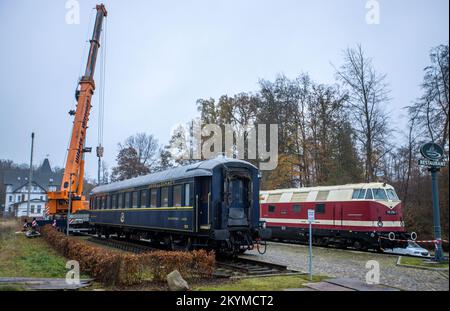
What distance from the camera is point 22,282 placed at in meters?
9.89

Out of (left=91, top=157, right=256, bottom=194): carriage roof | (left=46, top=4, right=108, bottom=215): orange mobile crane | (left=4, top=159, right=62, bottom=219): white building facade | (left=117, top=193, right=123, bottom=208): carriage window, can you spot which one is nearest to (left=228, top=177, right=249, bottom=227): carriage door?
(left=91, top=157, right=256, bottom=194): carriage roof

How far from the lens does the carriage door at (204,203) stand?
1460 centimetres

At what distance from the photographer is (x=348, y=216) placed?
20.2 metres

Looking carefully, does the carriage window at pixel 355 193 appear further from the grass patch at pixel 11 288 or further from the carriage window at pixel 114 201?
the grass patch at pixel 11 288

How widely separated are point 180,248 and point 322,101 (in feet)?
75.3

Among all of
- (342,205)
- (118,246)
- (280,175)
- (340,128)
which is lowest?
(118,246)

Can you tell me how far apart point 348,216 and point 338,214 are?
0.71 m

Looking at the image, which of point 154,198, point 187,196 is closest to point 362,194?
point 187,196

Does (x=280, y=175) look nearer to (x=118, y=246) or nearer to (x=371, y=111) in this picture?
(x=371, y=111)

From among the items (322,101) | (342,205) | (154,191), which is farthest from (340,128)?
(154,191)

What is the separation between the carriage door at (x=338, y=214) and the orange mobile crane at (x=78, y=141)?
1536cm

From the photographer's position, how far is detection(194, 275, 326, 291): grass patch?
9.60 metres

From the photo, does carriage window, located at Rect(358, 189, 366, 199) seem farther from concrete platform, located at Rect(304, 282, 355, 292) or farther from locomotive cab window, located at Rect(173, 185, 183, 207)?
concrete platform, located at Rect(304, 282, 355, 292)
